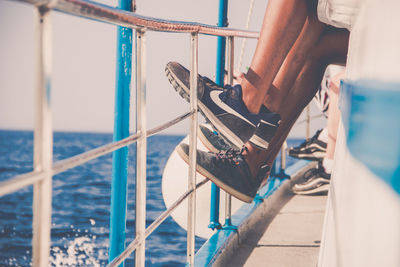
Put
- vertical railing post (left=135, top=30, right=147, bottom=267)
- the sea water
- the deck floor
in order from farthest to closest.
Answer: the sea water < the deck floor < vertical railing post (left=135, top=30, right=147, bottom=267)

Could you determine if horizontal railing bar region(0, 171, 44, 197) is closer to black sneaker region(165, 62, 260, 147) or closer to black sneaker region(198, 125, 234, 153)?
black sneaker region(165, 62, 260, 147)

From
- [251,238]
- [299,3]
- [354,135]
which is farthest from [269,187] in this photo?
[354,135]

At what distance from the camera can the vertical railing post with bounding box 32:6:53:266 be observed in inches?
20.6

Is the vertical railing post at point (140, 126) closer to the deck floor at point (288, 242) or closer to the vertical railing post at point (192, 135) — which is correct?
the vertical railing post at point (192, 135)

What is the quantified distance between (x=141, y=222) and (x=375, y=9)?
554mm

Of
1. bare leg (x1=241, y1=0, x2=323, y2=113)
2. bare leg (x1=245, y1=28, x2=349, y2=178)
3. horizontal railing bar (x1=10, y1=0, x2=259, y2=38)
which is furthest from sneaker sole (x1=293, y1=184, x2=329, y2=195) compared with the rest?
horizontal railing bar (x1=10, y1=0, x2=259, y2=38)

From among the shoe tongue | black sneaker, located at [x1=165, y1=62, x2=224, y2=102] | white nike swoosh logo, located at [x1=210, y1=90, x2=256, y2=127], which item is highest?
black sneaker, located at [x1=165, y1=62, x2=224, y2=102]

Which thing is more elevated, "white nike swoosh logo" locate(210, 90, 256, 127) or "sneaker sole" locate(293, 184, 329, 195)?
"white nike swoosh logo" locate(210, 90, 256, 127)

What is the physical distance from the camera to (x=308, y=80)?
4.76ft

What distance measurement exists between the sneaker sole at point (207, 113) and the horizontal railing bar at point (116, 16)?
0.46 ft

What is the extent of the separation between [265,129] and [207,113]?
0.17m

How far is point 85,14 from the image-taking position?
2.08ft

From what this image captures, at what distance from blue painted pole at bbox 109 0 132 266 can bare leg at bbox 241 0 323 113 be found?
42 cm

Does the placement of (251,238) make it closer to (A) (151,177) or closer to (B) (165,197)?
(B) (165,197)
